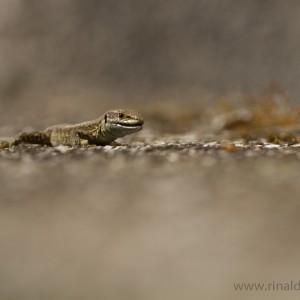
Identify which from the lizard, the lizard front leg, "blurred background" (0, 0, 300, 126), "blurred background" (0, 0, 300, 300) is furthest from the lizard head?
"blurred background" (0, 0, 300, 126)

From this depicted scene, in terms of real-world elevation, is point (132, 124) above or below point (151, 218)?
above

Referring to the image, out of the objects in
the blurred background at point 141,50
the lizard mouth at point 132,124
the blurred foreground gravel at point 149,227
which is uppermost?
the blurred background at point 141,50

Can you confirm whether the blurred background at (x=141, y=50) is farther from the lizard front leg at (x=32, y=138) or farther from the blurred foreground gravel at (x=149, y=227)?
the blurred foreground gravel at (x=149, y=227)

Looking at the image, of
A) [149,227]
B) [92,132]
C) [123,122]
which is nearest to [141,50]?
[92,132]

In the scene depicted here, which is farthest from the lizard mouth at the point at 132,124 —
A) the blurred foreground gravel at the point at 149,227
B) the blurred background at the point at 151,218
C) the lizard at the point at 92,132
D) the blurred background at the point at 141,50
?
the blurred background at the point at 141,50

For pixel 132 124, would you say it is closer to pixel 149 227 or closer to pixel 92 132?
pixel 92 132

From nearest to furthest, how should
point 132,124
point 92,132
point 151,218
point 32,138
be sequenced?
point 151,218 < point 132,124 < point 92,132 < point 32,138
